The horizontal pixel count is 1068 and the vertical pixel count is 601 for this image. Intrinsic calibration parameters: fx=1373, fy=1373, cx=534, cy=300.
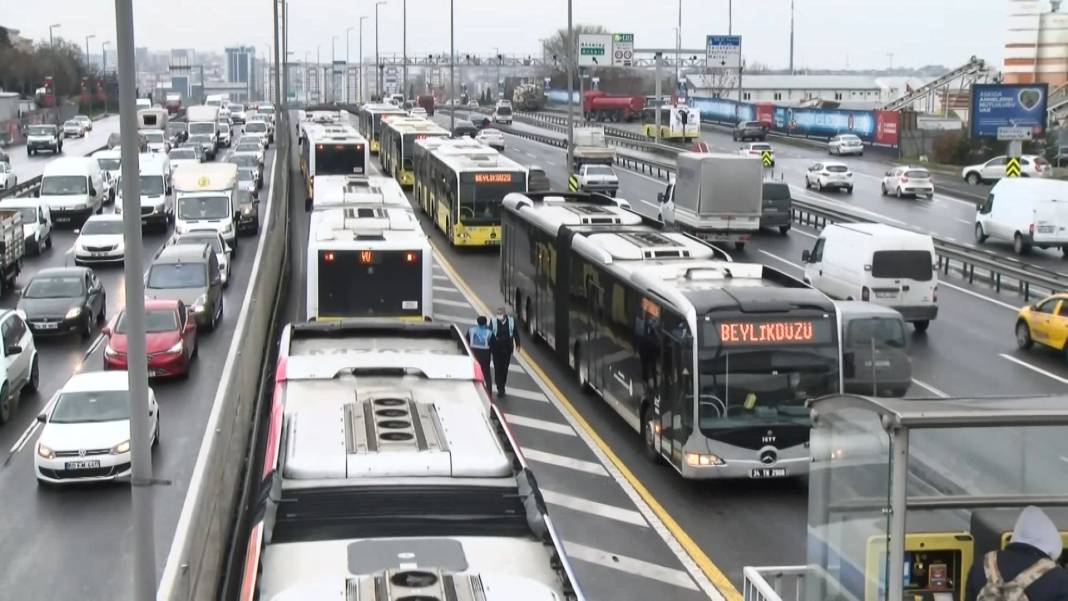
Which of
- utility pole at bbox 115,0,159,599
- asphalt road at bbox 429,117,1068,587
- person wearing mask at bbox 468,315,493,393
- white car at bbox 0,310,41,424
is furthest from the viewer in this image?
person wearing mask at bbox 468,315,493,393

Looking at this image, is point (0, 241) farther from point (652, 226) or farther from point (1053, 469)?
point (1053, 469)

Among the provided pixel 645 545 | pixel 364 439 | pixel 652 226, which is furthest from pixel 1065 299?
pixel 364 439

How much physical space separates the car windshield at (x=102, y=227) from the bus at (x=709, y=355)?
874 inches

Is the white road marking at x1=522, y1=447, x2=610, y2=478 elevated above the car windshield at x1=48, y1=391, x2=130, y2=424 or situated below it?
below

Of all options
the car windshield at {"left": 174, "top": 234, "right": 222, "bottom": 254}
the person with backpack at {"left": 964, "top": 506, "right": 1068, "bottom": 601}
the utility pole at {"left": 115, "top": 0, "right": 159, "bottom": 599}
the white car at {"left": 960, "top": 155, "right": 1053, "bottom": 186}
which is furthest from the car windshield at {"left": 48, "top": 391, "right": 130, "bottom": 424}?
the white car at {"left": 960, "top": 155, "right": 1053, "bottom": 186}

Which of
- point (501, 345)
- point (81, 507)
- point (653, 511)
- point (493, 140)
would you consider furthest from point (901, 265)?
point (493, 140)

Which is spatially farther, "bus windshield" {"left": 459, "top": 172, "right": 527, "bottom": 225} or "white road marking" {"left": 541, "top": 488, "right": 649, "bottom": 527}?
"bus windshield" {"left": 459, "top": 172, "right": 527, "bottom": 225}

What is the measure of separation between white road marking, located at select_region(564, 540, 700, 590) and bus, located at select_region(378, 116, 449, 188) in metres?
42.8

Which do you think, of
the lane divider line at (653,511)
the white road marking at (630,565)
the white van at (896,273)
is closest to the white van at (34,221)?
the lane divider line at (653,511)

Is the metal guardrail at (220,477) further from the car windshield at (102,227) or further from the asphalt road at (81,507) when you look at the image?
the car windshield at (102,227)

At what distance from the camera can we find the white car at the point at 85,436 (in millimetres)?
18562

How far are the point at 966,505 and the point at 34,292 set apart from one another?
85.6 feet

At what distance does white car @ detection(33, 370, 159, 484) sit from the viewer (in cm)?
1856

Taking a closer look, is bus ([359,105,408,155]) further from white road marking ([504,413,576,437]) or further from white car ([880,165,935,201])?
white road marking ([504,413,576,437])
